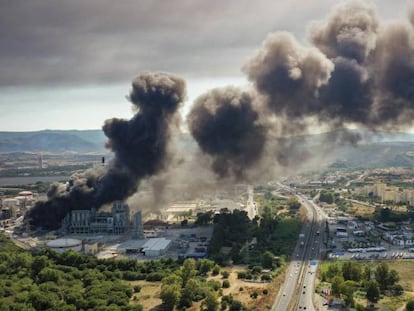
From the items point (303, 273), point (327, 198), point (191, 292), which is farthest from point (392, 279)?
point (327, 198)

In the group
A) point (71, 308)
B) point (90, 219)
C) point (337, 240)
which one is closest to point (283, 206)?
point (337, 240)

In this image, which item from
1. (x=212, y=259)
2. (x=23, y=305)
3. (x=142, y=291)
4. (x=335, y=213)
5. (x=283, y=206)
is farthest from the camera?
(x=283, y=206)

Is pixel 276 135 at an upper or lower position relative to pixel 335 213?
upper

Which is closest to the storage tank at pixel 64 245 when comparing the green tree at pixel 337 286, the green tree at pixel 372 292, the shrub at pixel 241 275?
the shrub at pixel 241 275

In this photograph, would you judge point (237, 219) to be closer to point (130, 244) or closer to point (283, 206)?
point (130, 244)

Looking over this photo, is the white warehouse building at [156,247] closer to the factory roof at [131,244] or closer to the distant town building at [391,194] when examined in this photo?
the factory roof at [131,244]

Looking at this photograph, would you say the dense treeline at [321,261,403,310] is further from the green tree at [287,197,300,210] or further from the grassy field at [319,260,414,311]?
the green tree at [287,197,300,210]

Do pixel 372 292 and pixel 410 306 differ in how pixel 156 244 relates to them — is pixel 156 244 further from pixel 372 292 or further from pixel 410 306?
pixel 410 306

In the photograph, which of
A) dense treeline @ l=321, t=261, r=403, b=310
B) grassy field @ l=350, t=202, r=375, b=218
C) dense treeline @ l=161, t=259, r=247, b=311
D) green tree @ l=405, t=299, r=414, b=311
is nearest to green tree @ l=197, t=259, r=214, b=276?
dense treeline @ l=161, t=259, r=247, b=311
